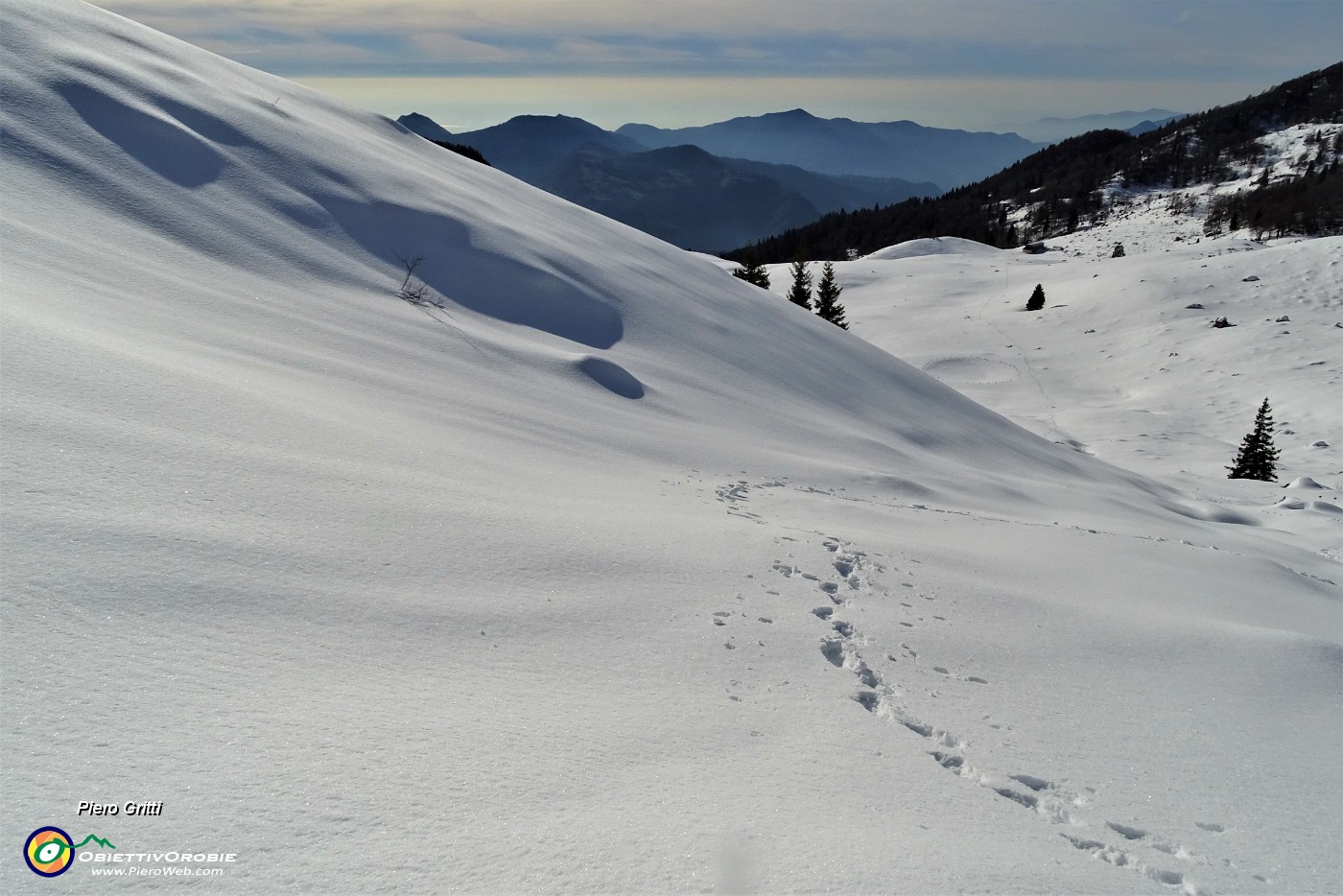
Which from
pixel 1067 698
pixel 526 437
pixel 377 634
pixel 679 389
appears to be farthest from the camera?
pixel 679 389

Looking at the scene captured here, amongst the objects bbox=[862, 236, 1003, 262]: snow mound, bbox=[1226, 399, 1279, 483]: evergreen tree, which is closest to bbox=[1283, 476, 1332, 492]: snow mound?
bbox=[1226, 399, 1279, 483]: evergreen tree

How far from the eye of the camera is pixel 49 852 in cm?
203

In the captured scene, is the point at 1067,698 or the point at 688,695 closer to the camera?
the point at 688,695

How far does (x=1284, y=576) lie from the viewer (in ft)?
34.0

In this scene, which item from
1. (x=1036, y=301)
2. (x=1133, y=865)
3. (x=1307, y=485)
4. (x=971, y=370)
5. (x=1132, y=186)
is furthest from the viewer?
(x=1132, y=186)

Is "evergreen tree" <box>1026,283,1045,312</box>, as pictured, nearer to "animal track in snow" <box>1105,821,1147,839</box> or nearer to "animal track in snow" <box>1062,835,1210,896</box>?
"animal track in snow" <box>1105,821,1147,839</box>

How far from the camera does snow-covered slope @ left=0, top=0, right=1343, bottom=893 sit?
2.62m

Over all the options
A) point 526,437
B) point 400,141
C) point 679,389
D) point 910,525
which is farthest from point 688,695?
point 400,141

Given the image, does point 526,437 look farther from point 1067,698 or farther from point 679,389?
point 1067,698

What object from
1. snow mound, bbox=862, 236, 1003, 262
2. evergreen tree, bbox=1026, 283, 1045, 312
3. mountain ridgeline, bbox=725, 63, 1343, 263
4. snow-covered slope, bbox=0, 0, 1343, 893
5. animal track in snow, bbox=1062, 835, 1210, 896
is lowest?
animal track in snow, bbox=1062, 835, 1210, 896

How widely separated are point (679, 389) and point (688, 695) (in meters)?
7.97
